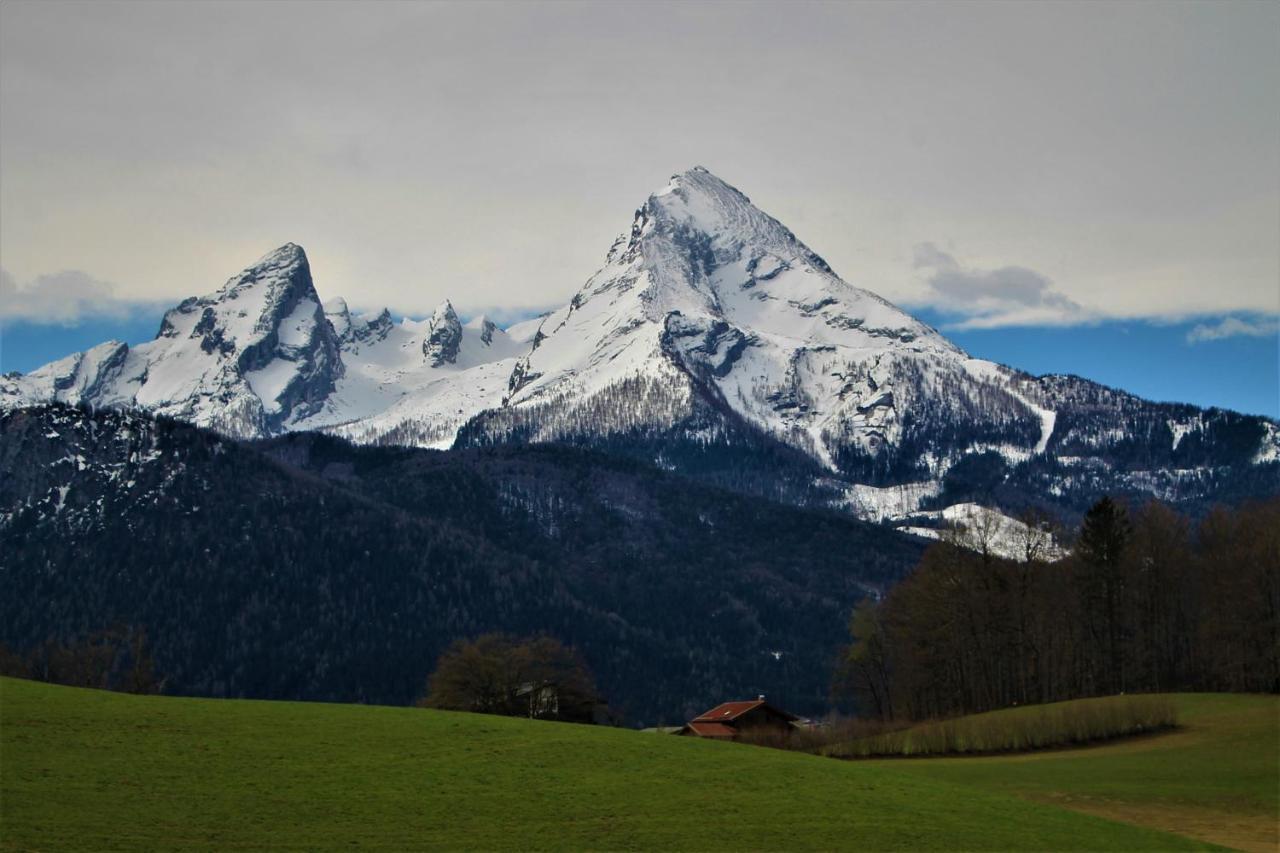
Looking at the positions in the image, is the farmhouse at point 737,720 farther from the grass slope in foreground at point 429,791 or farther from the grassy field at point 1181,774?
the grass slope in foreground at point 429,791

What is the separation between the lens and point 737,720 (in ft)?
365

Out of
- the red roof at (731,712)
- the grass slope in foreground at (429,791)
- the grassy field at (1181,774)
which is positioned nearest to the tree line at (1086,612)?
the grassy field at (1181,774)

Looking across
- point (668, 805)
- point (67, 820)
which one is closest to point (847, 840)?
point (668, 805)

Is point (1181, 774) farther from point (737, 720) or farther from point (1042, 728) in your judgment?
point (737, 720)

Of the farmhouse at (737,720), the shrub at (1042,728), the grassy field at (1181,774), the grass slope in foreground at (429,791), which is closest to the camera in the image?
the grass slope in foreground at (429,791)

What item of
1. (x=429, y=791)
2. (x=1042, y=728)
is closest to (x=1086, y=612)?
(x=1042, y=728)

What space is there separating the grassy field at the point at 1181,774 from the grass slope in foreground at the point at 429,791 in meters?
7.08

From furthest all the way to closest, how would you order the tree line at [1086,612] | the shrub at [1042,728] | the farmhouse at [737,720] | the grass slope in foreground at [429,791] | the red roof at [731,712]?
the red roof at [731,712] → the farmhouse at [737,720] → the tree line at [1086,612] → the shrub at [1042,728] → the grass slope in foreground at [429,791]

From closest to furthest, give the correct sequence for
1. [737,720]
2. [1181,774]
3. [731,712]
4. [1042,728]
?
[1181,774] → [1042,728] → [737,720] → [731,712]

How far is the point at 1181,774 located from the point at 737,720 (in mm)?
49800

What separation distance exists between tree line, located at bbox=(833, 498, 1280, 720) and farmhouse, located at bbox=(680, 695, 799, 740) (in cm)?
1257

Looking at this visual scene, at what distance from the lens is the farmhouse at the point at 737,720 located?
108825 millimetres

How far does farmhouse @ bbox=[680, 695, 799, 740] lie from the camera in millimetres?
108825

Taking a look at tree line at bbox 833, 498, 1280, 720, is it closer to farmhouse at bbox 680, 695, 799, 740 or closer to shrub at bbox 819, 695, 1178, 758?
farmhouse at bbox 680, 695, 799, 740
